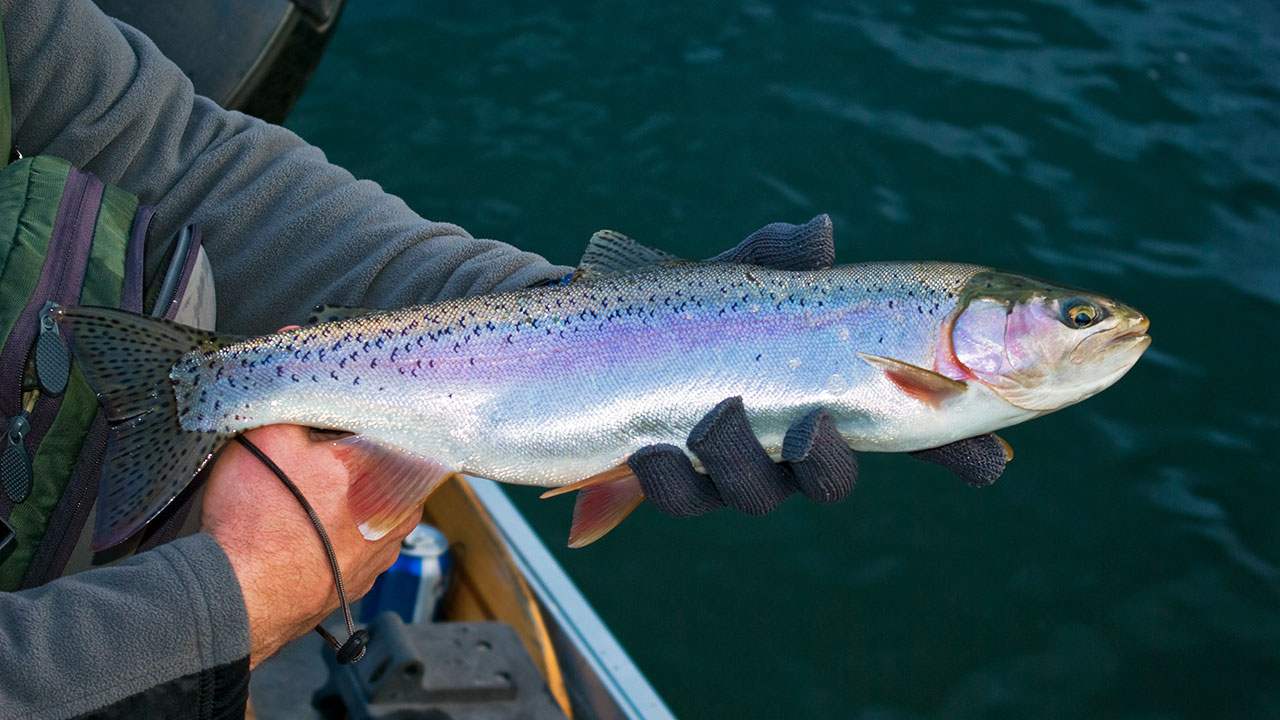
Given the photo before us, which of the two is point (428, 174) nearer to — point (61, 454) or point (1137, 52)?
point (61, 454)

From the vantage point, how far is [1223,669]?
203 inches

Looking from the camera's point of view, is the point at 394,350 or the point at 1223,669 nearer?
the point at 394,350

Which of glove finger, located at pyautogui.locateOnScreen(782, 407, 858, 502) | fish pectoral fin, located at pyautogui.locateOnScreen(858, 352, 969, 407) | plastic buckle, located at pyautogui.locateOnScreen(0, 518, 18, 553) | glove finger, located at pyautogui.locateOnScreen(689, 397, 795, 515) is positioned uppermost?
fish pectoral fin, located at pyautogui.locateOnScreen(858, 352, 969, 407)

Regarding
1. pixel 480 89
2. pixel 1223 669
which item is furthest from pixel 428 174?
pixel 1223 669

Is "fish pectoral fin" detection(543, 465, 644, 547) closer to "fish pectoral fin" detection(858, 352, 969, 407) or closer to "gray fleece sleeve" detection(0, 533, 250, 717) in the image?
"fish pectoral fin" detection(858, 352, 969, 407)

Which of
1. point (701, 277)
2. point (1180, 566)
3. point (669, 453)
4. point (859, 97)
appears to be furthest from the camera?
point (859, 97)

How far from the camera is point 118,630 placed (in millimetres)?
1971

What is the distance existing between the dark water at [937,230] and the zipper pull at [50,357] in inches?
136

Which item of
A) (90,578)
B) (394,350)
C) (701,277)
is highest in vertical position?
(701,277)

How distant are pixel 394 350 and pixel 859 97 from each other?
22.6ft

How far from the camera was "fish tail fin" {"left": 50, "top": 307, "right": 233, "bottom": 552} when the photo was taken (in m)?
Answer: 2.32

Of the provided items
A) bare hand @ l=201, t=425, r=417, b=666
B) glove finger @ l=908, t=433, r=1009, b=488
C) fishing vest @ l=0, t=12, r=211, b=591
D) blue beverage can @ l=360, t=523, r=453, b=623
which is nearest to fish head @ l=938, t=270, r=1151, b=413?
glove finger @ l=908, t=433, r=1009, b=488

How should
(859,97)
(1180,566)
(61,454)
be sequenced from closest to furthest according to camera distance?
(61,454), (1180,566), (859,97)

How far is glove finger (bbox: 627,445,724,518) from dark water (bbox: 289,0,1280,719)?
2.77m
